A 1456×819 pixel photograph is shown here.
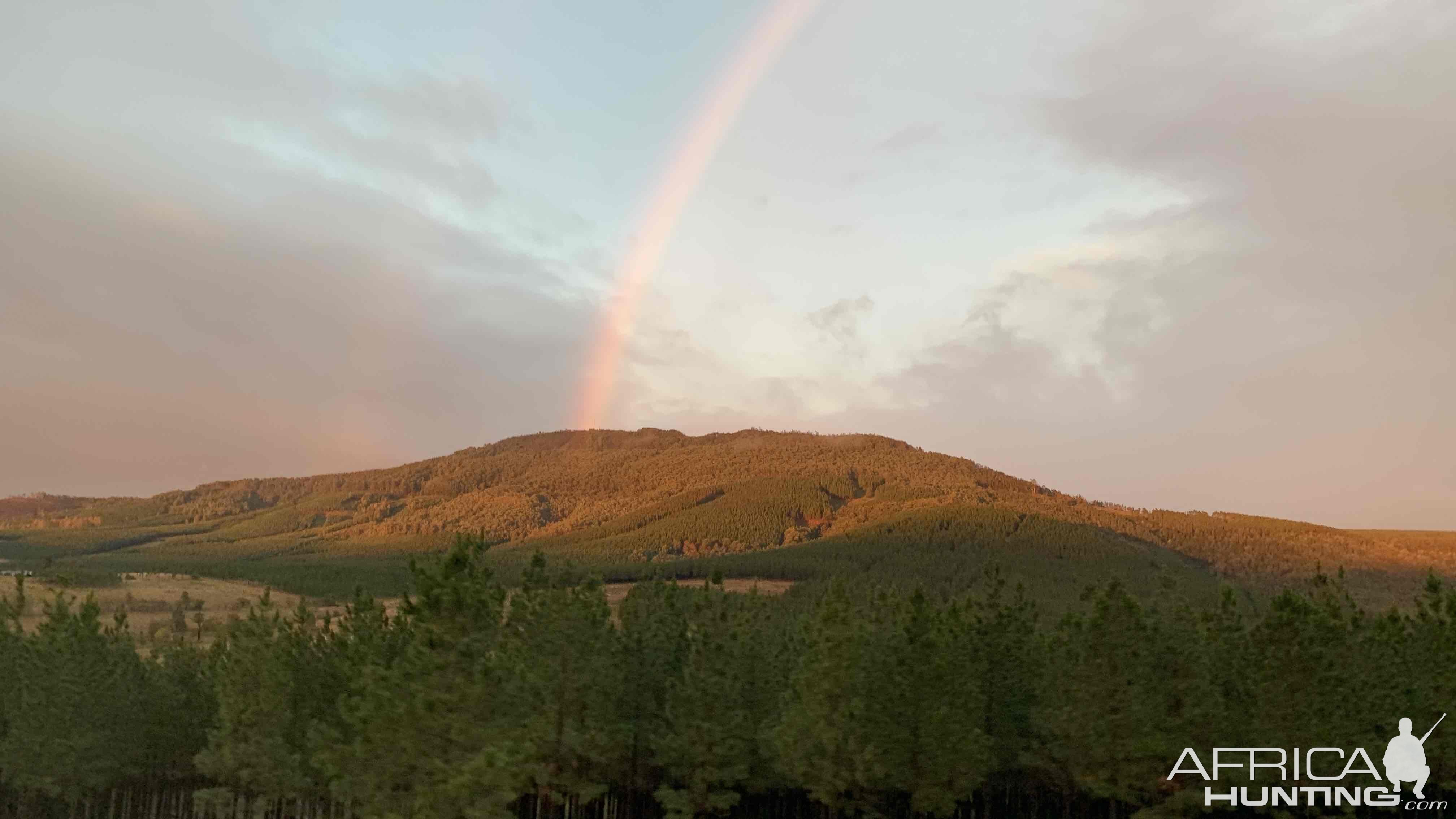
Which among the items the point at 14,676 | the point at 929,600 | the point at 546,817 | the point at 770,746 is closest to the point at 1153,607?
the point at 929,600

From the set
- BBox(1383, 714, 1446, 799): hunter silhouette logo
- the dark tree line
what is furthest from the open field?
→ BBox(1383, 714, 1446, 799): hunter silhouette logo

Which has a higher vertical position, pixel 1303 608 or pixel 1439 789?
pixel 1303 608

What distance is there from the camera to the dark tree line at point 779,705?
155 feet

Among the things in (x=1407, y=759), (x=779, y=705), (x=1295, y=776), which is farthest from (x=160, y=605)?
(x=1407, y=759)

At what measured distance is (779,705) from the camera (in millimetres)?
52844

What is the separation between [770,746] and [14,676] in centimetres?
4503

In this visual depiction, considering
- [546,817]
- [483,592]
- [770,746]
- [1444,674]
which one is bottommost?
[546,817]

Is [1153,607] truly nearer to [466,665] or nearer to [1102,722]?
[1102,722]

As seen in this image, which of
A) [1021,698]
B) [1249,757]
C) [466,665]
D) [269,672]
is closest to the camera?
[466,665]

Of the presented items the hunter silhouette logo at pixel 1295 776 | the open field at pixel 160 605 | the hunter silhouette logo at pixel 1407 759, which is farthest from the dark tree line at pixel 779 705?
the open field at pixel 160 605

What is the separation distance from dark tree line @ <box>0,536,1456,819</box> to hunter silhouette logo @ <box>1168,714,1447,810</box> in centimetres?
54

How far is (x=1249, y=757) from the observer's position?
1825 inches

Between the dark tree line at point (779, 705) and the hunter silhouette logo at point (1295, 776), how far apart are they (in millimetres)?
543

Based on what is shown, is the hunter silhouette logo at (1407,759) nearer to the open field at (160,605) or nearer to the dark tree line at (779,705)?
the dark tree line at (779,705)
